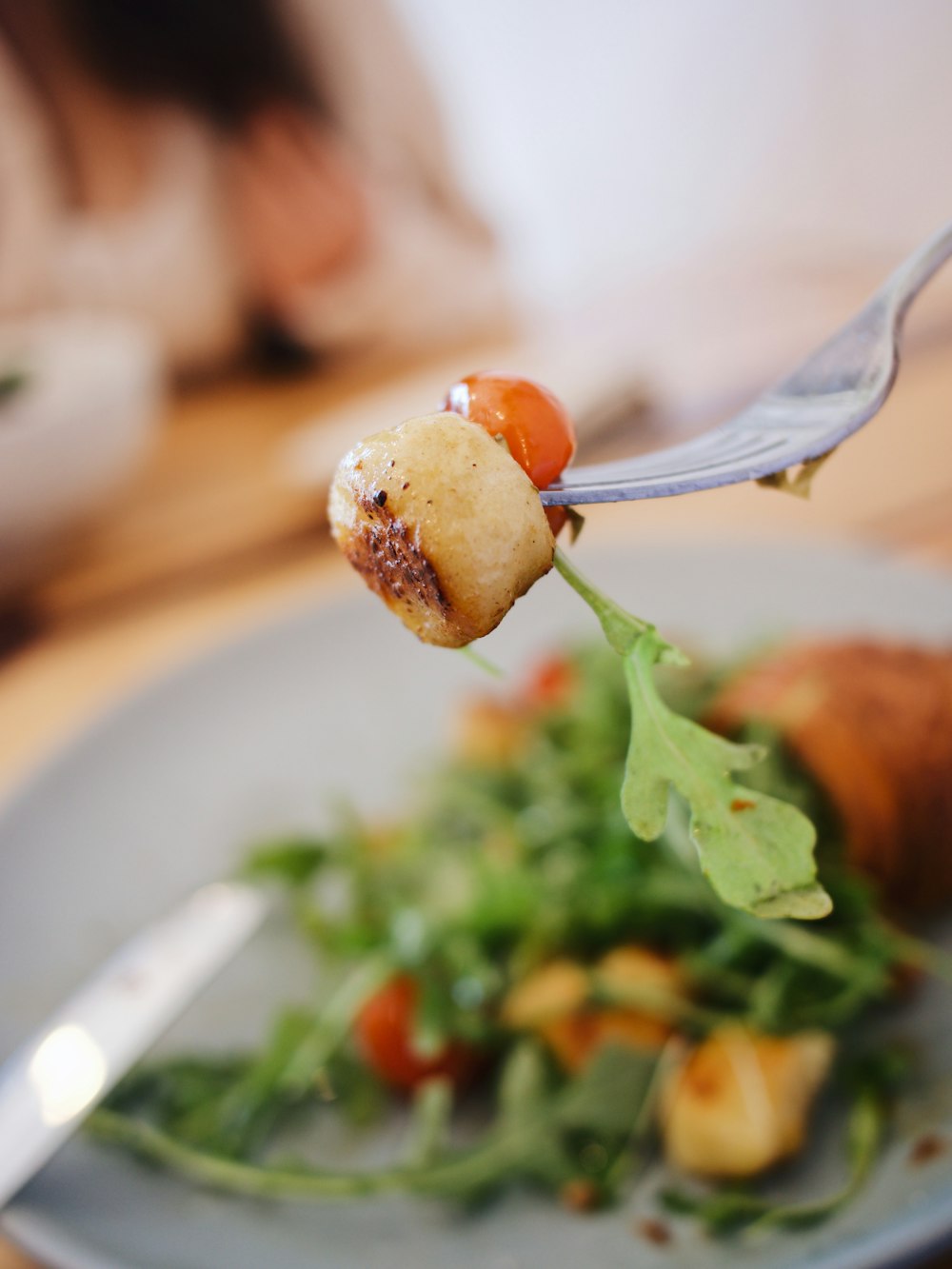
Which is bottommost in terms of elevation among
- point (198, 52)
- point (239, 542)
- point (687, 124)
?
→ point (239, 542)

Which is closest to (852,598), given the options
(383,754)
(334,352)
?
(383,754)

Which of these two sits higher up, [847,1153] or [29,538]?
[29,538]

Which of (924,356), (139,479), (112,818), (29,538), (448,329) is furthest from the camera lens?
(448,329)

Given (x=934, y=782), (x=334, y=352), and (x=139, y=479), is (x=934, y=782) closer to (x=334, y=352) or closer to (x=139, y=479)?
(x=139, y=479)

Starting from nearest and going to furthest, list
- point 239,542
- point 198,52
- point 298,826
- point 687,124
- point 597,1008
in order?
point 597,1008 < point 298,826 < point 239,542 < point 198,52 < point 687,124

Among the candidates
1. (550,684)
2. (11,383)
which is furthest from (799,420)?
(11,383)

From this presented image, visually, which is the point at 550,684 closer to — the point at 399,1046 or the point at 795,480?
the point at 399,1046
